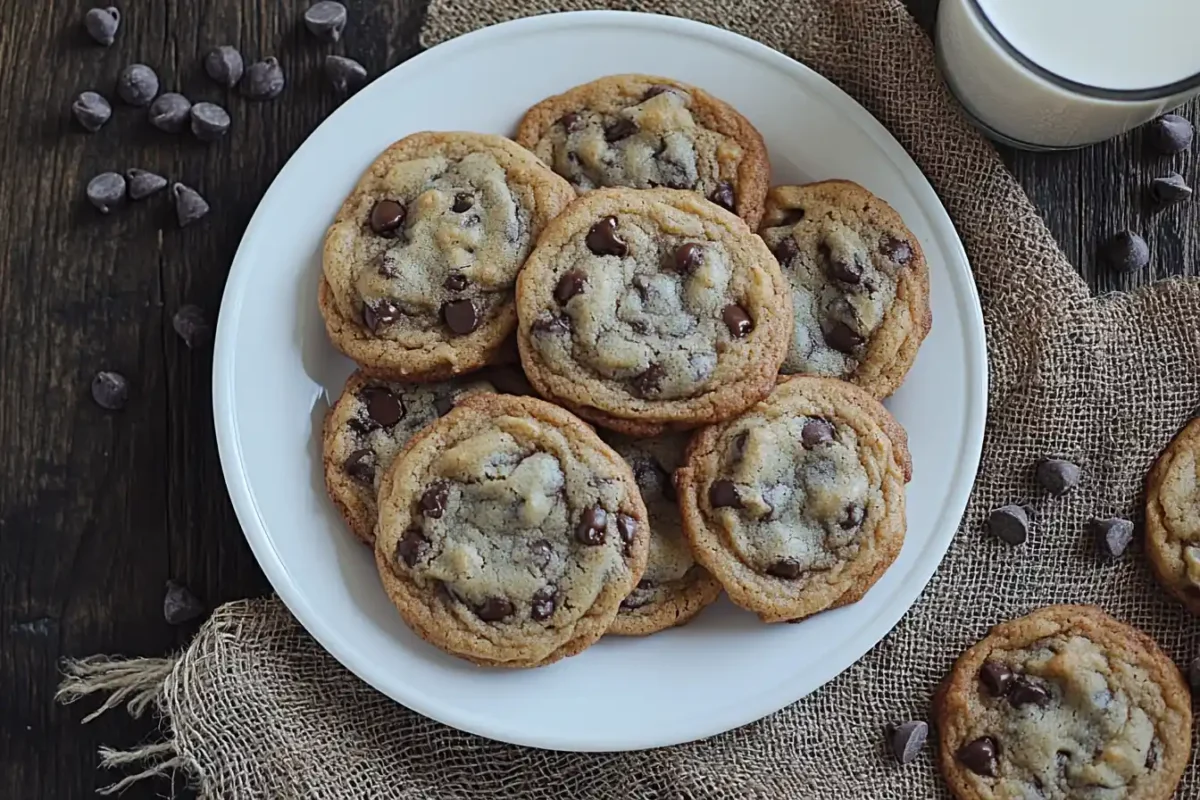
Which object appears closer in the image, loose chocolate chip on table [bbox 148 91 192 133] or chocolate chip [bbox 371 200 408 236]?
chocolate chip [bbox 371 200 408 236]

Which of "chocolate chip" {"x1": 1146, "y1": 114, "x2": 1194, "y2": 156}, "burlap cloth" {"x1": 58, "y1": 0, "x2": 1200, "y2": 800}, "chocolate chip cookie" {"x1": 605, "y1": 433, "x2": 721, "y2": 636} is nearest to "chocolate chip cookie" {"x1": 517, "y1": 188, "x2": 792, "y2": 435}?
"chocolate chip cookie" {"x1": 605, "y1": 433, "x2": 721, "y2": 636}

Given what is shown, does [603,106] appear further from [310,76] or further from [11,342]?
[11,342]

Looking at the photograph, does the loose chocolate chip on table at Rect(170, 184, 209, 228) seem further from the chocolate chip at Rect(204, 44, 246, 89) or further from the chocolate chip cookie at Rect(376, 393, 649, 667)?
the chocolate chip cookie at Rect(376, 393, 649, 667)

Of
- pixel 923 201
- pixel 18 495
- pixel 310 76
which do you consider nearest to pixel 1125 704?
pixel 923 201

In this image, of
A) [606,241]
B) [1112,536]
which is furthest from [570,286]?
[1112,536]

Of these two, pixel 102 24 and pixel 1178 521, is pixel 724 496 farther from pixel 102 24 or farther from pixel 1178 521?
pixel 102 24

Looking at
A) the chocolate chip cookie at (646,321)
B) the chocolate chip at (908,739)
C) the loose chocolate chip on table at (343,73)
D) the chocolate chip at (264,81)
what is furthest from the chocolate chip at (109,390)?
the chocolate chip at (908,739)

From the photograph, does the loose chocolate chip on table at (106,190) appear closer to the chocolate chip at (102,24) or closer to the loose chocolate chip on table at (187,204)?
the loose chocolate chip on table at (187,204)
